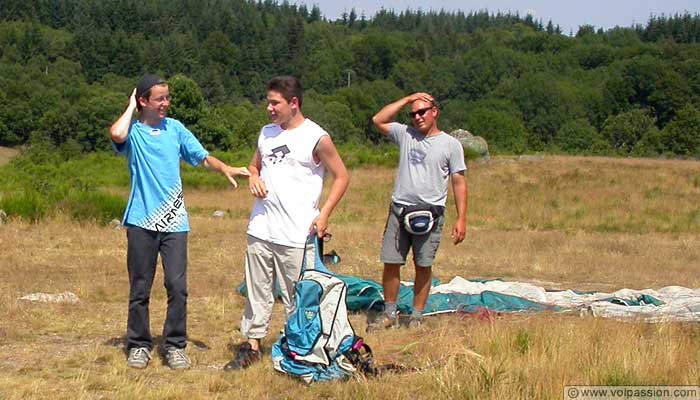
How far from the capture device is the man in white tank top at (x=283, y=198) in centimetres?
603

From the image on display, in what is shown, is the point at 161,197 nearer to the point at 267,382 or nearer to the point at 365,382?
the point at 267,382

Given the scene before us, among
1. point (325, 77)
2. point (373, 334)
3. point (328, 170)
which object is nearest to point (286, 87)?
point (328, 170)

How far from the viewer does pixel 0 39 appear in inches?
4692

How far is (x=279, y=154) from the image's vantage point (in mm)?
6055

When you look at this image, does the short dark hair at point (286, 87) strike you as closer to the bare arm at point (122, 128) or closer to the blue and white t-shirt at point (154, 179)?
the blue and white t-shirt at point (154, 179)

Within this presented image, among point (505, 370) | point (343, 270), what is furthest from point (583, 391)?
point (343, 270)

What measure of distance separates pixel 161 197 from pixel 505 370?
243 cm

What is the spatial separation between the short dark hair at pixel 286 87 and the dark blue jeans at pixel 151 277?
1.12 m

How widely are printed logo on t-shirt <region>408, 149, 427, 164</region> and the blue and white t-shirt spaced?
6.44ft

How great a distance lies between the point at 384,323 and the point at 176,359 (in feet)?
6.20

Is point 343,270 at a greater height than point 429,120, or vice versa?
point 429,120

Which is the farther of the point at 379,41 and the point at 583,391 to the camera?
the point at 379,41

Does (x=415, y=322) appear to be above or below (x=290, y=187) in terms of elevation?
below

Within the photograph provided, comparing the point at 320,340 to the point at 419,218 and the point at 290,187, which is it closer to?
the point at 290,187
